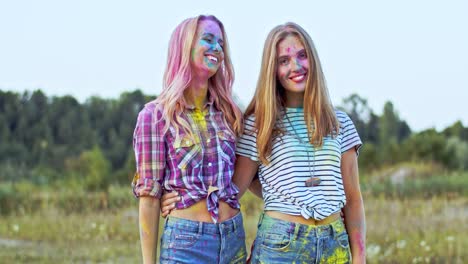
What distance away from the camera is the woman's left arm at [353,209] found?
294cm

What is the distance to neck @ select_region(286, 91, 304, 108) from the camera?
9.55ft

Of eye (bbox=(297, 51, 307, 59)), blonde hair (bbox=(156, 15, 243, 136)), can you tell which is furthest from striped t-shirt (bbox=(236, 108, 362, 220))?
eye (bbox=(297, 51, 307, 59))

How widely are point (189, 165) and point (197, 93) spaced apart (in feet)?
1.12

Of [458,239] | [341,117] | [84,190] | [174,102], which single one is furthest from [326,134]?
[84,190]

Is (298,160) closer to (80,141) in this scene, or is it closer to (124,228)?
(124,228)

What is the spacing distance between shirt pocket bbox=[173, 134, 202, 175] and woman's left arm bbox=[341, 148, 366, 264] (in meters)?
0.68

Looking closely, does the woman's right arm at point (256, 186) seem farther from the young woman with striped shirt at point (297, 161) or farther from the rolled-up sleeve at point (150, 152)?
the rolled-up sleeve at point (150, 152)

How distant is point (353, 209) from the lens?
2967mm

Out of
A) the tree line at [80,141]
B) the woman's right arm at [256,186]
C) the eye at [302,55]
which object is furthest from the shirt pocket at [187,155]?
the tree line at [80,141]

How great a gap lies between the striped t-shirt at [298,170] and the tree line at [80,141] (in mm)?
9332

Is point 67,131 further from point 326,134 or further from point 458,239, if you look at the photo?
point 326,134

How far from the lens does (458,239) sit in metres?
6.36

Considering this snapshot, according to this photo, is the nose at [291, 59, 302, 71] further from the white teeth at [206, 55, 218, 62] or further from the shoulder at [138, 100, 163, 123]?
the shoulder at [138, 100, 163, 123]

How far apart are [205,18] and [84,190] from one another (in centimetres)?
694
